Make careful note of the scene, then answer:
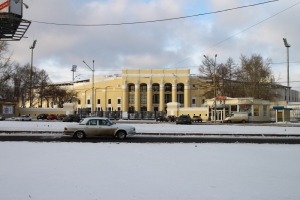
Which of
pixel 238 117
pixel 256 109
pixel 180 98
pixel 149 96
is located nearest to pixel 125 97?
pixel 149 96

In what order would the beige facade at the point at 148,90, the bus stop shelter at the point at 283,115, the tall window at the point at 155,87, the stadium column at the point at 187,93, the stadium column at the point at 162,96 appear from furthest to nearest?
the tall window at the point at 155,87
the stadium column at the point at 162,96
the beige facade at the point at 148,90
the stadium column at the point at 187,93
the bus stop shelter at the point at 283,115

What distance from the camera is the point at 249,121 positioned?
53.3 m

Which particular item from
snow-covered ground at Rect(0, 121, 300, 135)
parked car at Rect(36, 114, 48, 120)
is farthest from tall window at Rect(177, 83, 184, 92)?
snow-covered ground at Rect(0, 121, 300, 135)

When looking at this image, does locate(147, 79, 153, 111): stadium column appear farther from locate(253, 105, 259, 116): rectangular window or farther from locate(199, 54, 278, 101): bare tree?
locate(253, 105, 259, 116): rectangular window

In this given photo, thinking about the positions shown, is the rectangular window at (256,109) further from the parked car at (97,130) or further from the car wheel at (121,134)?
the car wheel at (121,134)

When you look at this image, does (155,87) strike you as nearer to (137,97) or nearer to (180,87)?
(137,97)

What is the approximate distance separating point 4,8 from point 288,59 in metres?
70.9

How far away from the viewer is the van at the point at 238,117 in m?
52.4
